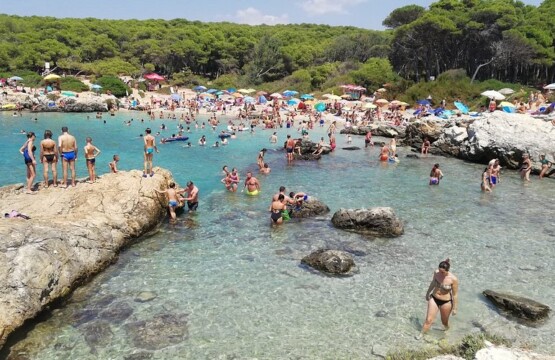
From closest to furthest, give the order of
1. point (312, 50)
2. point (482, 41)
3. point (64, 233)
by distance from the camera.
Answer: point (64, 233)
point (482, 41)
point (312, 50)

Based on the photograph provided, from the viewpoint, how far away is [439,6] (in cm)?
5103

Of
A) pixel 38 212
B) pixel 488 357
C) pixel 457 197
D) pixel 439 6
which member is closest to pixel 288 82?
pixel 439 6

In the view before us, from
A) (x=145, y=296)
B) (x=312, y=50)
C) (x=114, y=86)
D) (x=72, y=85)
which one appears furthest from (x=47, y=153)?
(x=312, y=50)

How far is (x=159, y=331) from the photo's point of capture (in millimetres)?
7941

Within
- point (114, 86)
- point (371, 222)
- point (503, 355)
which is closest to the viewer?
point (503, 355)

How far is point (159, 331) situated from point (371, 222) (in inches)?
289

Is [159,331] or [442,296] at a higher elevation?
[442,296]

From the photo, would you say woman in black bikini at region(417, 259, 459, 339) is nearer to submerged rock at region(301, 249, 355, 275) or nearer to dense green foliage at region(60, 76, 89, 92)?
submerged rock at region(301, 249, 355, 275)

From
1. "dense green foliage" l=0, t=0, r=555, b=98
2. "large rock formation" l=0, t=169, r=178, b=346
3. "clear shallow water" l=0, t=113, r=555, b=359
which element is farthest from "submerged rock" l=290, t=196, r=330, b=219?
"dense green foliage" l=0, t=0, r=555, b=98

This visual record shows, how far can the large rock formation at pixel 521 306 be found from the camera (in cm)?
857

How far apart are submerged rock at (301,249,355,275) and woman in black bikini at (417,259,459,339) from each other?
8.95 ft

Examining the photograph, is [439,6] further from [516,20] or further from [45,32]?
[45,32]

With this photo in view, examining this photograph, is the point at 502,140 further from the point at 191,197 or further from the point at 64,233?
the point at 64,233

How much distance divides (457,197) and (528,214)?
8.97ft
